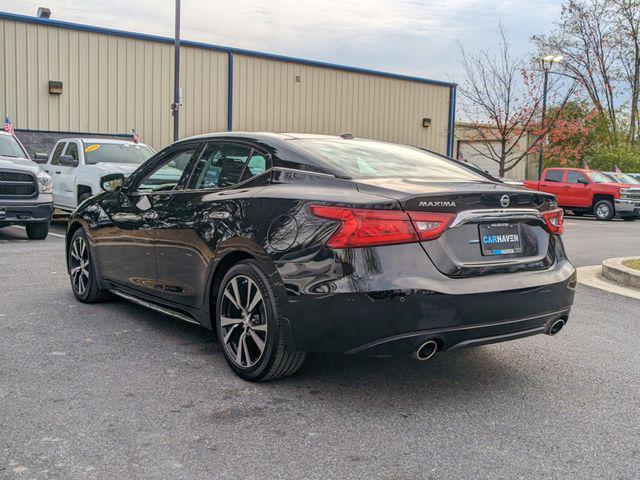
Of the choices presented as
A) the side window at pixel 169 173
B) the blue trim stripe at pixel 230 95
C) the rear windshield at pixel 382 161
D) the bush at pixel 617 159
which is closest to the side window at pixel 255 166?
the rear windshield at pixel 382 161

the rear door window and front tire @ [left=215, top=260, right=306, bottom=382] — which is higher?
the rear door window

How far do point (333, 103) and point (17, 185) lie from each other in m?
18.4

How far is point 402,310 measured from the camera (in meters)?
3.66

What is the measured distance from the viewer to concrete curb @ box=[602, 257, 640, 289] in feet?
27.6

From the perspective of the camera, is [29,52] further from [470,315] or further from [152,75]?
[470,315]

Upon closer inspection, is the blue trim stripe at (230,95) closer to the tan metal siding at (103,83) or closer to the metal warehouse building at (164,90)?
the metal warehouse building at (164,90)

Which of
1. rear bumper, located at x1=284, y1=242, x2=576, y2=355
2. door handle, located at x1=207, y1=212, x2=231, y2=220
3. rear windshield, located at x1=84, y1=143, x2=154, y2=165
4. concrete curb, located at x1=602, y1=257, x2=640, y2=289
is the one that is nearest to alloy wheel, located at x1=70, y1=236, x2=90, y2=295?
door handle, located at x1=207, y1=212, x2=231, y2=220

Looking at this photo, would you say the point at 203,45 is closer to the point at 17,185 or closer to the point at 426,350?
the point at 17,185

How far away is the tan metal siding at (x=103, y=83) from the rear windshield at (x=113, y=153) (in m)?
9.21

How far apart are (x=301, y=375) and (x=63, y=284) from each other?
3970mm

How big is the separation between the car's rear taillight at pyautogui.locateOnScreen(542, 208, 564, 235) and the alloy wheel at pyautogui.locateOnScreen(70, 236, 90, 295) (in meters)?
4.00

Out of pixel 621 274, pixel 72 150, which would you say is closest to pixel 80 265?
pixel 621 274

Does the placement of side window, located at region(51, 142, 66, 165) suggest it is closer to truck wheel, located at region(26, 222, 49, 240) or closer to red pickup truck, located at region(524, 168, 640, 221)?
truck wheel, located at region(26, 222, 49, 240)

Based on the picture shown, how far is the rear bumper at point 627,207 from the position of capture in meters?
23.2
